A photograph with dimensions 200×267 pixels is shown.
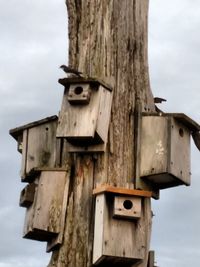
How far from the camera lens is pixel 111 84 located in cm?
759

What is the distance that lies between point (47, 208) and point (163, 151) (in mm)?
879

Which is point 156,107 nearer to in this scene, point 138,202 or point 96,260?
point 138,202

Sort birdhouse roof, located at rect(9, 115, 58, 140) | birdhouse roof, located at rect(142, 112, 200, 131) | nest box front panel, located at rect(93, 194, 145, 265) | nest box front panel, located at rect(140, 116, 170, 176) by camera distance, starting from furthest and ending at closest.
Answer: birdhouse roof, located at rect(9, 115, 58, 140)
birdhouse roof, located at rect(142, 112, 200, 131)
nest box front panel, located at rect(140, 116, 170, 176)
nest box front panel, located at rect(93, 194, 145, 265)

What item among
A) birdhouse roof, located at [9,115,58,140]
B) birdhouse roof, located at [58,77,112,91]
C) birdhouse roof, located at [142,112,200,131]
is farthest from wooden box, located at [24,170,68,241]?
birdhouse roof, located at [142,112,200,131]

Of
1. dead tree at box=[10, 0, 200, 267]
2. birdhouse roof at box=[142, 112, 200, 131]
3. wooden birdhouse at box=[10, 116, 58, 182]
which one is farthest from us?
wooden birdhouse at box=[10, 116, 58, 182]

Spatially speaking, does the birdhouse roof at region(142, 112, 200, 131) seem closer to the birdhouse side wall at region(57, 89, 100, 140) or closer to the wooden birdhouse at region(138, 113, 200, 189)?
the wooden birdhouse at region(138, 113, 200, 189)

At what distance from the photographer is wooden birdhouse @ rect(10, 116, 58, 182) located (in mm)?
7949

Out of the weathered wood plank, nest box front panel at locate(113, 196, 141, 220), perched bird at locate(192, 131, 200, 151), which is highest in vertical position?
perched bird at locate(192, 131, 200, 151)

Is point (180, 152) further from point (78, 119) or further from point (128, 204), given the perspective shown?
point (78, 119)

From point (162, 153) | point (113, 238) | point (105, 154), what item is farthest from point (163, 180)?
point (113, 238)

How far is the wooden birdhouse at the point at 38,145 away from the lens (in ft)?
26.1

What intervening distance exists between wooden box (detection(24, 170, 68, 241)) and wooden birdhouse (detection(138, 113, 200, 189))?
0.56 metres

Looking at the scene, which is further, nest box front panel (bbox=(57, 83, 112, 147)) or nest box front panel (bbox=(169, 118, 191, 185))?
nest box front panel (bbox=(169, 118, 191, 185))

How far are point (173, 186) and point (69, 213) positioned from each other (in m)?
0.86
